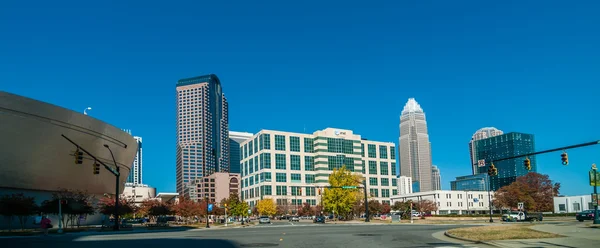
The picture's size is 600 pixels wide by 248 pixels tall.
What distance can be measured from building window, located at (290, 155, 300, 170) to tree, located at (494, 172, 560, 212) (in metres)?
81.7

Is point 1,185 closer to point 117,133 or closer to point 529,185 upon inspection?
point 117,133

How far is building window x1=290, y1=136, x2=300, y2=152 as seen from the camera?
7215 inches

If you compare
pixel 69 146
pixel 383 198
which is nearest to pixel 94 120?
pixel 69 146

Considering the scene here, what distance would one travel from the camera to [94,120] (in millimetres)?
74375

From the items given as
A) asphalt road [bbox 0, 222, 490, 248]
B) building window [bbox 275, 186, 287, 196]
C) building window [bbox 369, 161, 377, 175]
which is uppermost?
building window [bbox 369, 161, 377, 175]

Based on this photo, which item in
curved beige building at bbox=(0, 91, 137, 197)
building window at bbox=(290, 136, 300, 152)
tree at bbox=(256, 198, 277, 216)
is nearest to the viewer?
curved beige building at bbox=(0, 91, 137, 197)

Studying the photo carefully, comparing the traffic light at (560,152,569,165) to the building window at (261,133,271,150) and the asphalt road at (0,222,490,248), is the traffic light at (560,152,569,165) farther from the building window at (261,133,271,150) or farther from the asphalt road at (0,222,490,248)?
the building window at (261,133,271,150)

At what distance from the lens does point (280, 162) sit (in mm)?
179000

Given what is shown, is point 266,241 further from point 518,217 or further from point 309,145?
point 309,145

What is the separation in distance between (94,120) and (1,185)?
50.4 ft

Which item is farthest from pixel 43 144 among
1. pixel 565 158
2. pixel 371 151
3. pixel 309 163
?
pixel 371 151

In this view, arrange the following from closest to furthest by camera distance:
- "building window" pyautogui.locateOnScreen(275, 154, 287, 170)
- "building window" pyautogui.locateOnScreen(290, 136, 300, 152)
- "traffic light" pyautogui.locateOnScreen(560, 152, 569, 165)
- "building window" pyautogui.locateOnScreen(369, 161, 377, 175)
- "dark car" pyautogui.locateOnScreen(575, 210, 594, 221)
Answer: "traffic light" pyautogui.locateOnScreen(560, 152, 569, 165)
"dark car" pyautogui.locateOnScreen(575, 210, 594, 221)
"building window" pyautogui.locateOnScreen(275, 154, 287, 170)
"building window" pyautogui.locateOnScreen(290, 136, 300, 152)
"building window" pyautogui.locateOnScreen(369, 161, 377, 175)

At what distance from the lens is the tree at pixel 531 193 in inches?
4090

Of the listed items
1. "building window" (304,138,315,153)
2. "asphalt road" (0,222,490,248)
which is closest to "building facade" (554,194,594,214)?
"building window" (304,138,315,153)
